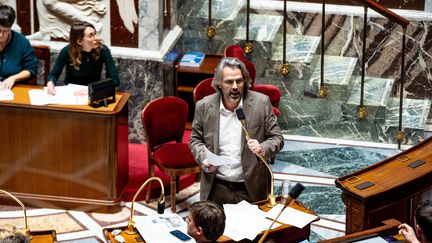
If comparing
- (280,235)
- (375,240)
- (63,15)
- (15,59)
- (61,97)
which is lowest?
(280,235)

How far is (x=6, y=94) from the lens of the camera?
7422 mm

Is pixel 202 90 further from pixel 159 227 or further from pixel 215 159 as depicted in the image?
pixel 159 227

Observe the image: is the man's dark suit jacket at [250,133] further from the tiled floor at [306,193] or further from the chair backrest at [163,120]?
the chair backrest at [163,120]

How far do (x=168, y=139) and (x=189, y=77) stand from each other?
4.88 feet

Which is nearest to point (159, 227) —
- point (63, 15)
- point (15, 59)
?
point (15, 59)

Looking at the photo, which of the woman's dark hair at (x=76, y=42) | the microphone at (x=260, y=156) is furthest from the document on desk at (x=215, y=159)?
the woman's dark hair at (x=76, y=42)

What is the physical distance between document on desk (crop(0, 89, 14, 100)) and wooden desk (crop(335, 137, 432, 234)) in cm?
285

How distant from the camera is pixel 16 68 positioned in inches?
302

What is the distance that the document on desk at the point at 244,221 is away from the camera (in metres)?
5.40

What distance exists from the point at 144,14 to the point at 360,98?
2.10 metres

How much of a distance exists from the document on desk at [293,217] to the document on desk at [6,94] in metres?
2.58

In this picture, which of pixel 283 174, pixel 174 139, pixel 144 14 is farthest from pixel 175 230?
pixel 144 14

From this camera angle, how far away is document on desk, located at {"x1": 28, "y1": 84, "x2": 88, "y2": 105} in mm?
7297

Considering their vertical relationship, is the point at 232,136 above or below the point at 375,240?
above
